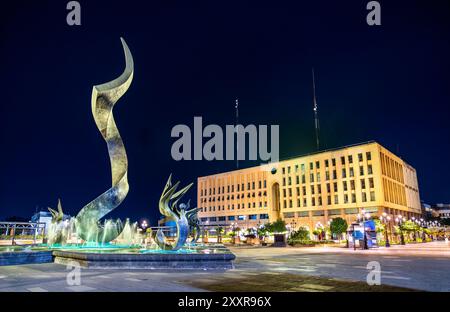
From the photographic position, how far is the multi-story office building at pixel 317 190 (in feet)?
222

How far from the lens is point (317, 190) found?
3002 inches

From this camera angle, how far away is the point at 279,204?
89.6 metres

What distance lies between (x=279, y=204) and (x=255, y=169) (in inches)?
479

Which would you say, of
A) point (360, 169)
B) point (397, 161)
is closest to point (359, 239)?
point (360, 169)

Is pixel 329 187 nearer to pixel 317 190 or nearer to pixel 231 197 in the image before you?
pixel 317 190

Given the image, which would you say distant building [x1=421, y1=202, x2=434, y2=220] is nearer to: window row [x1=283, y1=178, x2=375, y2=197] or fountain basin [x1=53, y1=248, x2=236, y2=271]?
window row [x1=283, y1=178, x2=375, y2=197]

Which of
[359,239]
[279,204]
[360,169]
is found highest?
[360,169]

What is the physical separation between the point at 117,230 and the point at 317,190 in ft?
203

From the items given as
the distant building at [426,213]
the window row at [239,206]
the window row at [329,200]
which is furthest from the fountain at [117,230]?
the distant building at [426,213]

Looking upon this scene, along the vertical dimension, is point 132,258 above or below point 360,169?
below

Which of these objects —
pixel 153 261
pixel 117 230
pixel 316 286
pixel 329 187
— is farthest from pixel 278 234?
pixel 329 187

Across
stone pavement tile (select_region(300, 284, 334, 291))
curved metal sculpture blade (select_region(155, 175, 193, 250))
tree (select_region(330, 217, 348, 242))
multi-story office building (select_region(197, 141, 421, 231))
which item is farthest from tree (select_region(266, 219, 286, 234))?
stone pavement tile (select_region(300, 284, 334, 291))

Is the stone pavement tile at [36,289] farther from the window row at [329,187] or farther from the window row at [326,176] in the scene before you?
the window row at [326,176]
